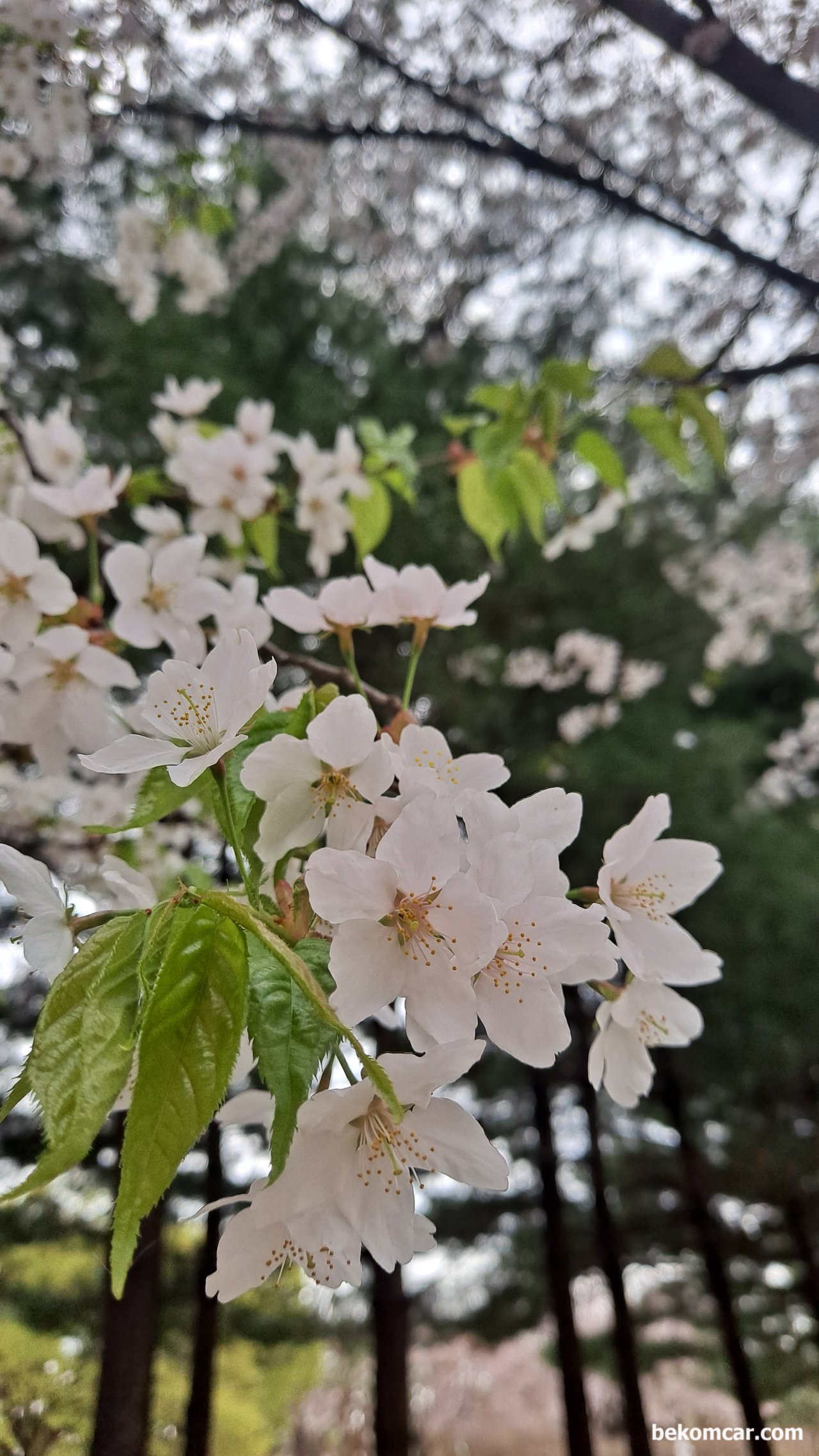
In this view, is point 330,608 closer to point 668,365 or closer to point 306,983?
point 306,983

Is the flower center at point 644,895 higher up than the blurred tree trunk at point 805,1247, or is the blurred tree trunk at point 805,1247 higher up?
the flower center at point 644,895

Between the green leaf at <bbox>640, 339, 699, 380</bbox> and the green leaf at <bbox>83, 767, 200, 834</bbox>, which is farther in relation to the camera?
the green leaf at <bbox>640, 339, 699, 380</bbox>

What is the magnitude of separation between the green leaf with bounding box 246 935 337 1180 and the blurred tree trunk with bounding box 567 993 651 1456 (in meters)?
2.43

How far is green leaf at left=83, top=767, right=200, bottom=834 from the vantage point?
0.36 meters

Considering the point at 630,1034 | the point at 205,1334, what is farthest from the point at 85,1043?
the point at 205,1334

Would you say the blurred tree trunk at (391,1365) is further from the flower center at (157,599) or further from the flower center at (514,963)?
the flower center at (514,963)

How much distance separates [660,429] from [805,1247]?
10.4ft

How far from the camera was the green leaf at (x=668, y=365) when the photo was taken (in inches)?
28.9

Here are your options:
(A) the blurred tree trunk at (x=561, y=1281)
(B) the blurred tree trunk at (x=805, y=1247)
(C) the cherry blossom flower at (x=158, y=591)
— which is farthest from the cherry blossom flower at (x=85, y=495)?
(B) the blurred tree trunk at (x=805, y=1247)

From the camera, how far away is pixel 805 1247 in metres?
2.83

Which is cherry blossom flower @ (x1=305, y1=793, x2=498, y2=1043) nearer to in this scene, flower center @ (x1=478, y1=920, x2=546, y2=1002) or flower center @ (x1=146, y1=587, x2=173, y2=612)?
flower center @ (x1=478, y1=920, x2=546, y2=1002)

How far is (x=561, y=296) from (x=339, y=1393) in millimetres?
4108

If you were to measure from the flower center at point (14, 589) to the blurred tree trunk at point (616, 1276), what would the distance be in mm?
2323

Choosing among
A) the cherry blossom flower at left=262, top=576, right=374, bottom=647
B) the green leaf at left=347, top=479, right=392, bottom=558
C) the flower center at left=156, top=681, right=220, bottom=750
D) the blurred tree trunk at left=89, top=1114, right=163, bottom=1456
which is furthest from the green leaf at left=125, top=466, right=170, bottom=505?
the blurred tree trunk at left=89, top=1114, right=163, bottom=1456
